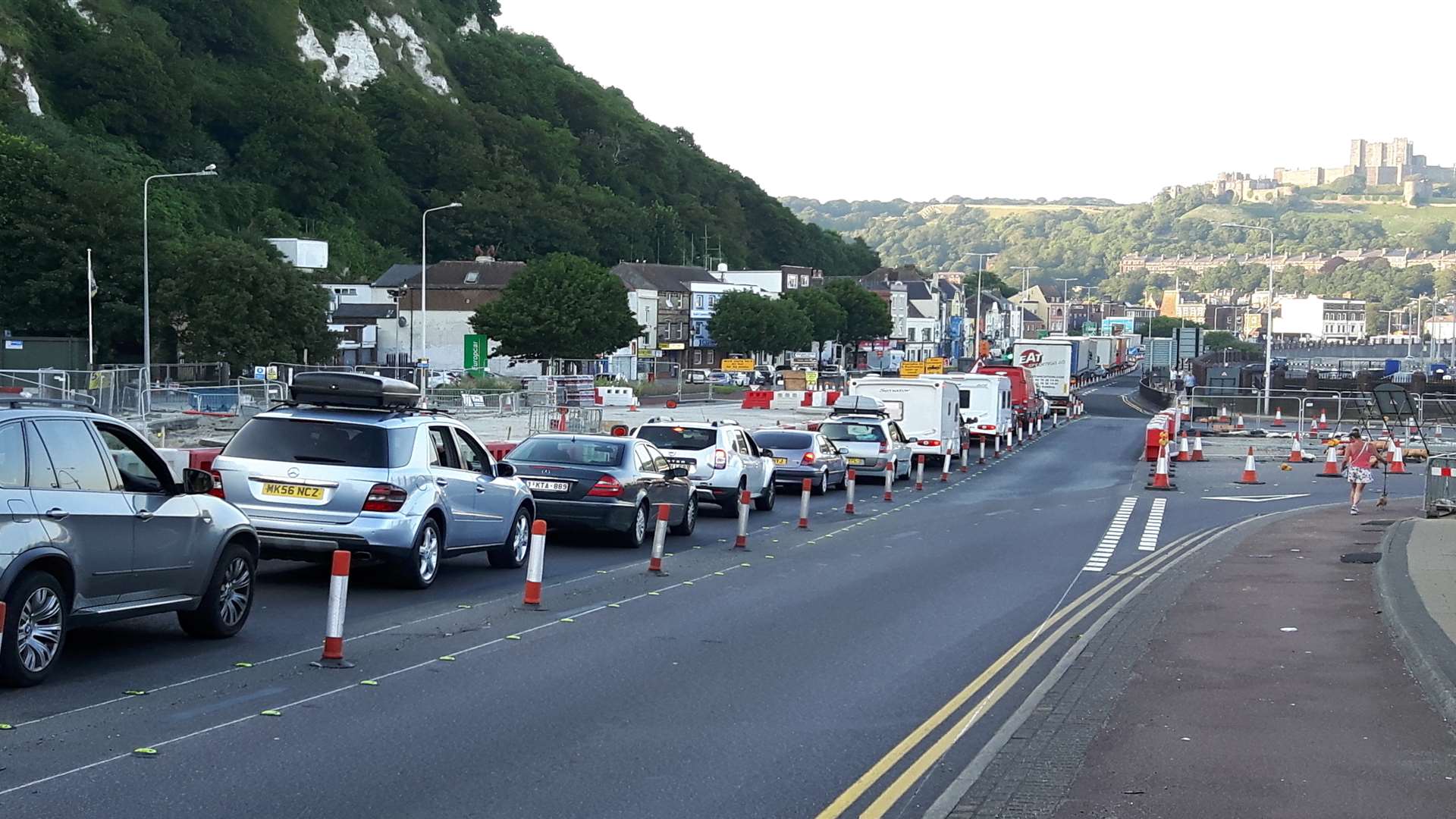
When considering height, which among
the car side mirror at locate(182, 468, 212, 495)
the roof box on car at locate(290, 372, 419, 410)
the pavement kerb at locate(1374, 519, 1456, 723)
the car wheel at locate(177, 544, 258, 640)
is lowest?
the pavement kerb at locate(1374, 519, 1456, 723)

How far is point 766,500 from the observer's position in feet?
86.5

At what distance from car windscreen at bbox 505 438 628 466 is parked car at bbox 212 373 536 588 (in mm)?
4478

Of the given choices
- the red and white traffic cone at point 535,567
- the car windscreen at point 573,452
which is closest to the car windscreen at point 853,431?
the car windscreen at point 573,452

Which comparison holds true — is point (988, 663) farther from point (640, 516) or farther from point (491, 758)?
point (640, 516)

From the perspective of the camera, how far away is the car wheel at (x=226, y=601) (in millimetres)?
11195

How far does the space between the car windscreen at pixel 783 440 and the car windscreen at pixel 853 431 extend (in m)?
3.60

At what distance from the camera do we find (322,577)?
50.1ft

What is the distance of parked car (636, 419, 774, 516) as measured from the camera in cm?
2469

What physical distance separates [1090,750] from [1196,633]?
15.9ft

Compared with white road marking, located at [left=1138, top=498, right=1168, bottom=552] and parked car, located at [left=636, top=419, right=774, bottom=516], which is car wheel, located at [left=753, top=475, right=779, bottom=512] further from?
white road marking, located at [left=1138, top=498, right=1168, bottom=552]

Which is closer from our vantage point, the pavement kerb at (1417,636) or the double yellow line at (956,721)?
the double yellow line at (956,721)

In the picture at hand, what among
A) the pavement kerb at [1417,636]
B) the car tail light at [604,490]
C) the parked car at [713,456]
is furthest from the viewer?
the parked car at [713,456]

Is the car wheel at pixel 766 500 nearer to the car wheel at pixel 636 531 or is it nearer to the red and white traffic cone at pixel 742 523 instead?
the red and white traffic cone at pixel 742 523

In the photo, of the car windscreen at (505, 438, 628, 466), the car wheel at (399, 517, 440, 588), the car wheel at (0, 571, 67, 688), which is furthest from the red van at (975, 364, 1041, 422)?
the car wheel at (0, 571, 67, 688)
